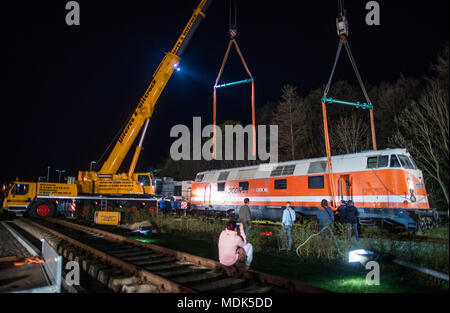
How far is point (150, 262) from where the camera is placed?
7.73 metres

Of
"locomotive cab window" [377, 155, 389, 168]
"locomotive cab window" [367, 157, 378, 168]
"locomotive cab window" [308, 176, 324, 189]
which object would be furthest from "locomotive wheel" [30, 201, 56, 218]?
"locomotive cab window" [377, 155, 389, 168]

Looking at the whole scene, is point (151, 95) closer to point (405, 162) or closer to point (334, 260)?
point (405, 162)

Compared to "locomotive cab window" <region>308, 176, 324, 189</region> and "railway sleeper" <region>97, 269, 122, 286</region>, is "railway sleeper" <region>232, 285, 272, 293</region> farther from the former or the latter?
"locomotive cab window" <region>308, 176, 324, 189</region>

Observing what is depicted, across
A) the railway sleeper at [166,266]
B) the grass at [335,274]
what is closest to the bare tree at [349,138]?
the grass at [335,274]

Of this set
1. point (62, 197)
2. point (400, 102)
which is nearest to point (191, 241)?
point (62, 197)

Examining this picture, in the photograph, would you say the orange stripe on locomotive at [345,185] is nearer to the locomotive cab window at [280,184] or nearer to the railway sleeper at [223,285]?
the locomotive cab window at [280,184]

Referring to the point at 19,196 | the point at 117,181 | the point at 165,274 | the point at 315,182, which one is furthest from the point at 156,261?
the point at 19,196

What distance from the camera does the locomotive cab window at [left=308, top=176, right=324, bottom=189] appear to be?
588 inches

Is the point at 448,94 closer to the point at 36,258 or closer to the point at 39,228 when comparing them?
the point at 36,258

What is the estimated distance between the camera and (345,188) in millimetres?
14234

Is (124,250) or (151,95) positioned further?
(151,95)

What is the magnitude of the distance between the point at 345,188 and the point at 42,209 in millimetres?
19062

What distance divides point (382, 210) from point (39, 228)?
16430 mm

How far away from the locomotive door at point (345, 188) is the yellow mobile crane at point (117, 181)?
12.7 metres
